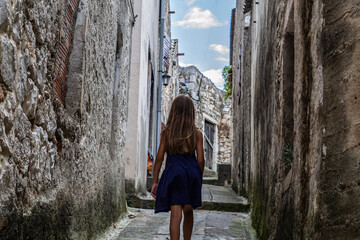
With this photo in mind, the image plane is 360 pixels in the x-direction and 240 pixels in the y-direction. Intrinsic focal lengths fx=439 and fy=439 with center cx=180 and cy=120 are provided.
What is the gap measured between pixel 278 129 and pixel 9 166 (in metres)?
2.33

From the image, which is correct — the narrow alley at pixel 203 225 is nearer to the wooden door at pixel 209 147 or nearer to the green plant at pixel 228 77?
the green plant at pixel 228 77

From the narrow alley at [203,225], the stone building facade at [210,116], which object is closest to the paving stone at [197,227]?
the narrow alley at [203,225]

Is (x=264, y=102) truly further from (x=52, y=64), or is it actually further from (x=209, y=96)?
(x=209, y=96)

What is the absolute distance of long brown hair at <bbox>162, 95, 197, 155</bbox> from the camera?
332 cm

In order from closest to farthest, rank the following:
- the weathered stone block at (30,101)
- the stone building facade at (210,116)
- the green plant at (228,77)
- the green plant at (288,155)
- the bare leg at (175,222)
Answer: the weathered stone block at (30,101) < the bare leg at (175,222) < the green plant at (288,155) < the green plant at (228,77) < the stone building facade at (210,116)

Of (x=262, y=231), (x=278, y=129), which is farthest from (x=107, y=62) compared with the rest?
(x=262, y=231)

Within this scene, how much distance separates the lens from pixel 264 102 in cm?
484

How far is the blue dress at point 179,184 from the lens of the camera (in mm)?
3227

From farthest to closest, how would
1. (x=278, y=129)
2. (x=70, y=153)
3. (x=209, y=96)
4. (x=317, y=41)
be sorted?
(x=209, y=96), (x=278, y=129), (x=70, y=153), (x=317, y=41)

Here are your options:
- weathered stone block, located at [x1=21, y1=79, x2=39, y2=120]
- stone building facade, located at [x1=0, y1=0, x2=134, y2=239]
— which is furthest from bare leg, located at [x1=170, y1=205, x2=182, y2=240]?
weathered stone block, located at [x1=21, y1=79, x2=39, y2=120]

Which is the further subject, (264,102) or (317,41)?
(264,102)

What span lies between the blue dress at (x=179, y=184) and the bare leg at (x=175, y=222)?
0.13ft

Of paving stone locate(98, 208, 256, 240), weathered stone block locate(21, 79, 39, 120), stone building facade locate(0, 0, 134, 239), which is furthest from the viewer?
paving stone locate(98, 208, 256, 240)

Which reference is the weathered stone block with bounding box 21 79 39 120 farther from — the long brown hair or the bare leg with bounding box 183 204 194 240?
the bare leg with bounding box 183 204 194 240
